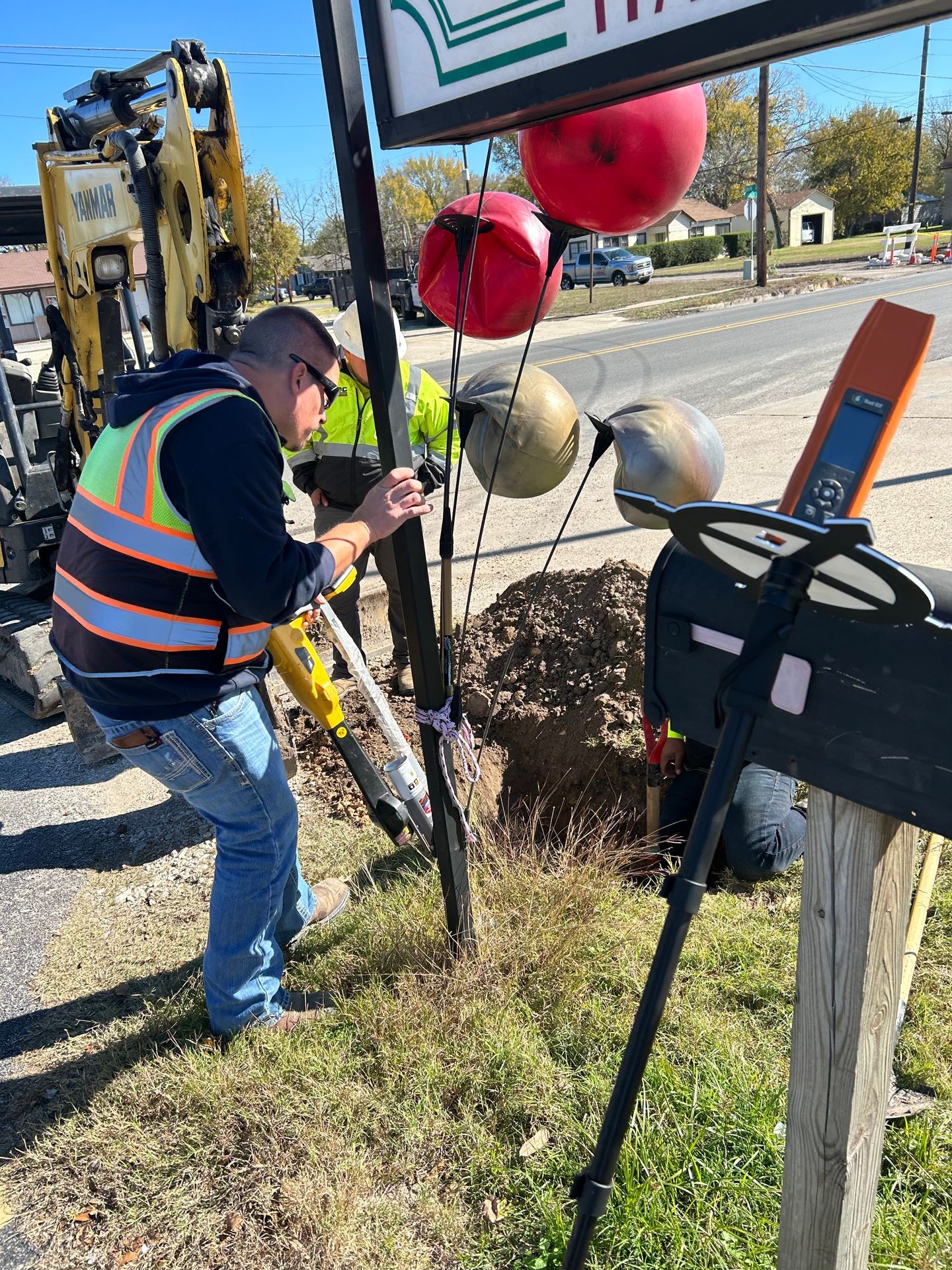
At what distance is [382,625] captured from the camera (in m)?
5.62

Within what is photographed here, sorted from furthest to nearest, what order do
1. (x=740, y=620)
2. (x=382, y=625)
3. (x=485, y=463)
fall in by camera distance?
(x=382, y=625) → (x=485, y=463) → (x=740, y=620)

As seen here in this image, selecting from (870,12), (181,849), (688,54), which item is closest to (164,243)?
(181,849)

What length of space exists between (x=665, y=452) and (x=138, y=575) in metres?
1.27

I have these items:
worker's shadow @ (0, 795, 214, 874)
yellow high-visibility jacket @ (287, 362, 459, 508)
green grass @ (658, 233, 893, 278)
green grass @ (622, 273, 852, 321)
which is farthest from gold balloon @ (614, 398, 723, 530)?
green grass @ (658, 233, 893, 278)

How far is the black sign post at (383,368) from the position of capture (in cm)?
203

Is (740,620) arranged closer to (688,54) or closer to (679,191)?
(688,54)

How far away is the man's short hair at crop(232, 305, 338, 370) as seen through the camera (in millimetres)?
2256

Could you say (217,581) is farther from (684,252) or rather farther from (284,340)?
(684,252)

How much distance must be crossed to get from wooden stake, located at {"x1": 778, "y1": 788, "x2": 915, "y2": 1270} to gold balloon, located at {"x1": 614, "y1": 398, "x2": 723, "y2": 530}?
3.28 ft

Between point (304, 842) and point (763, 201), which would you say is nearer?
point (304, 842)

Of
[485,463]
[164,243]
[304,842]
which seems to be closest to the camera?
[485,463]

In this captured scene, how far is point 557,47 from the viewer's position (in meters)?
1.46

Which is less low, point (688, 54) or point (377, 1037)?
point (688, 54)

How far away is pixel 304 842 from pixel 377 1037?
126 centimetres
